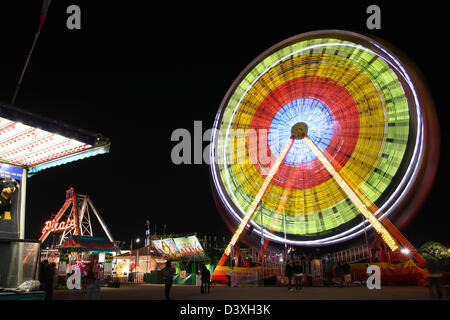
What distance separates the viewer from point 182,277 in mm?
26094

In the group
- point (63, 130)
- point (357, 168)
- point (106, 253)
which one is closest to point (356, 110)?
point (357, 168)

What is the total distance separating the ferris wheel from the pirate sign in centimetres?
1292

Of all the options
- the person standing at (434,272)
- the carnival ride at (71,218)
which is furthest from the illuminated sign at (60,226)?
the person standing at (434,272)

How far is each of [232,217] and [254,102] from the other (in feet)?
27.5

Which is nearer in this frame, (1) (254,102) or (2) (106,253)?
(1) (254,102)

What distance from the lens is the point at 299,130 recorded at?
70.8ft

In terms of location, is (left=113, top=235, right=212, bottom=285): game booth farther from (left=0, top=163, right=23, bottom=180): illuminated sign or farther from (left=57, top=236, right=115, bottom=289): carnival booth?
(left=0, top=163, right=23, bottom=180): illuminated sign

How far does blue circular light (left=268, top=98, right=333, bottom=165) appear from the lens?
69.9 ft

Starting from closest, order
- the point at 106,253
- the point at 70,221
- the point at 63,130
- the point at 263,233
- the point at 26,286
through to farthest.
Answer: the point at 26,286
the point at 63,130
the point at 263,233
the point at 106,253
the point at 70,221

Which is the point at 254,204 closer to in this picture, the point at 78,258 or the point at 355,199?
the point at 355,199

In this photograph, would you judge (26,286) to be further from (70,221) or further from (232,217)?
(70,221)

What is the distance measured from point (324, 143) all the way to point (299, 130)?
1851mm

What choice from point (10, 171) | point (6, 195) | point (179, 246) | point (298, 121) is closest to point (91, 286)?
point (6, 195)

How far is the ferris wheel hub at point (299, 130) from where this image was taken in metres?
21.5
